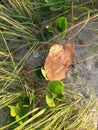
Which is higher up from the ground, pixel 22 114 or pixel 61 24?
pixel 61 24

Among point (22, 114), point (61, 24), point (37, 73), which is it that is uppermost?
point (61, 24)

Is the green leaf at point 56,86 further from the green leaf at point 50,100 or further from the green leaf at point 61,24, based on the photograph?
the green leaf at point 61,24

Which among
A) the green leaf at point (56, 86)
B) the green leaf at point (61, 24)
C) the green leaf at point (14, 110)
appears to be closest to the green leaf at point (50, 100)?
the green leaf at point (56, 86)

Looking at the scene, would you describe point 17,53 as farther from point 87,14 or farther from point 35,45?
point 87,14

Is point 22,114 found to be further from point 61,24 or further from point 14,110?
point 61,24

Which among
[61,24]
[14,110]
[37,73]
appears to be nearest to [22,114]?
[14,110]

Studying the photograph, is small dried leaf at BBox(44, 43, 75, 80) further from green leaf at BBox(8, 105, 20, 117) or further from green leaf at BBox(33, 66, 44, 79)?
green leaf at BBox(8, 105, 20, 117)

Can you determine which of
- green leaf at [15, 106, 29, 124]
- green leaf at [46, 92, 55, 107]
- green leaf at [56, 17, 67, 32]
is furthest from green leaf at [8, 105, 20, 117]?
green leaf at [56, 17, 67, 32]
